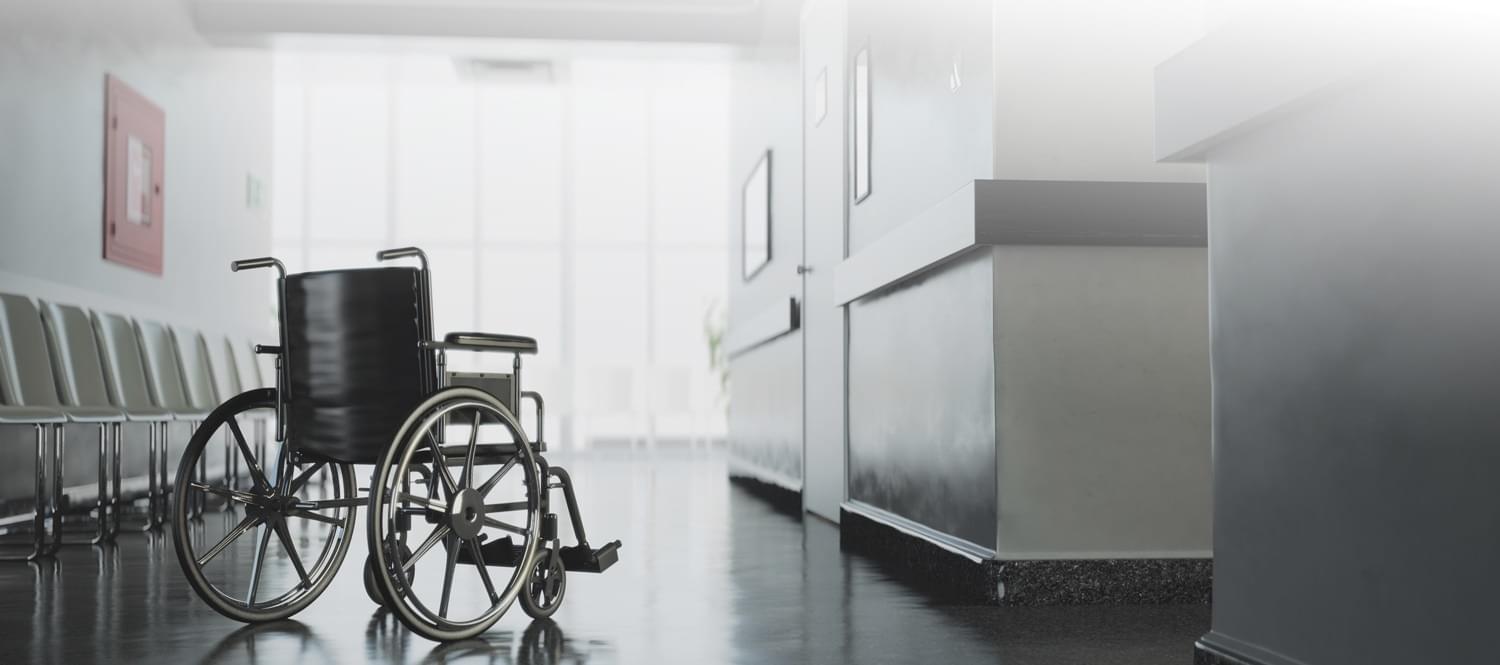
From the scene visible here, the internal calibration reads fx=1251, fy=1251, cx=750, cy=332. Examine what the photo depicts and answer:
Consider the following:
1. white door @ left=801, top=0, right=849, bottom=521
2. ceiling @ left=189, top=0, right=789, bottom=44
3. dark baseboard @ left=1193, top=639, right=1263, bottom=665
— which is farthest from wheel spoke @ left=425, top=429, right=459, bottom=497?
ceiling @ left=189, top=0, right=789, bottom=44

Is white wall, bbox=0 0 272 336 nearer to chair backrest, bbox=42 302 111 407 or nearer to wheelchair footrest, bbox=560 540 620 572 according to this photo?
chair backrest, bbox=42 302 111 407

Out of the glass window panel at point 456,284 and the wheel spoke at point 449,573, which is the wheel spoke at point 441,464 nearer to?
the wheel spoke at point 449,573

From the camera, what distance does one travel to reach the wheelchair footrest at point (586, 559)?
2797 millimetres

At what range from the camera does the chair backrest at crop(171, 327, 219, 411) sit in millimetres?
6262

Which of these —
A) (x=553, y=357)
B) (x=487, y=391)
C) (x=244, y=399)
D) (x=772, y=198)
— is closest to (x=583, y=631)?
(x=487, y=391)

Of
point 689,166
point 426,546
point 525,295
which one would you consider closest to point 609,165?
point 689,166

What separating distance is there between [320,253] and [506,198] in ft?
6.40

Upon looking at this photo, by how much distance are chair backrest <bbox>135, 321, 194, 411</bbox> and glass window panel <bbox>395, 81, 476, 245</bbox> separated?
21.9ft

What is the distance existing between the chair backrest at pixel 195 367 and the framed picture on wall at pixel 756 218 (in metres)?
3.10

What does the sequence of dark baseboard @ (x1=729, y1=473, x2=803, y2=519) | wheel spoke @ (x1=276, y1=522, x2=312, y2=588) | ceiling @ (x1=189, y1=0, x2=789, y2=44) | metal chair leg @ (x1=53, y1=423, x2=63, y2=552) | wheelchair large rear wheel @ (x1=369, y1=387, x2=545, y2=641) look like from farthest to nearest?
ceiling @ (x1=189, y1=0, x2=789, y2=44), dark baseboard @ (x1=729, y1=473, x2=803, y2=519), metal chair leg @ (x1=53, y1=423, x2=63, y2=552), wheel spoke @ (x1=276, y1=522, x2=312, y2=588), wheelchair large rear wheel @ (x1=369, y1=387, x2=545, y2=641)

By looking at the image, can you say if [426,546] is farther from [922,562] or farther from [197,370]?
[197,370]

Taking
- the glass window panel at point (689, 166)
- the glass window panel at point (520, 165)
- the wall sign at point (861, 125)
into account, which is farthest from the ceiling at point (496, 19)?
the glass window panel at point (689, 166)

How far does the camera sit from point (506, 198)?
12.9m

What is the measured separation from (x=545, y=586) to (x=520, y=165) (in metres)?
10.5
